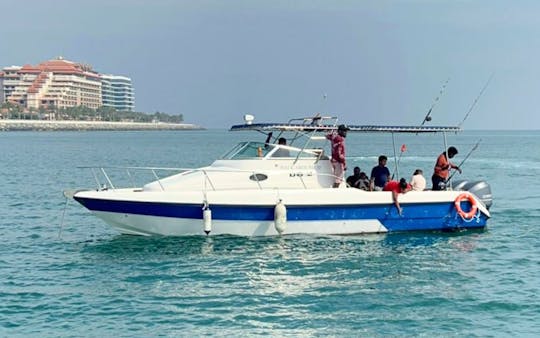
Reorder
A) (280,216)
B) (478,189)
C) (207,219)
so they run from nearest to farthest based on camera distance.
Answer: (207,219)
(280,216)
(478,189)

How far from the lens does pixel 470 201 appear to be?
18125 millimetres

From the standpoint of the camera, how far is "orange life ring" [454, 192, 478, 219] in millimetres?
17984

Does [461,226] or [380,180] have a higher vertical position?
[380,180]

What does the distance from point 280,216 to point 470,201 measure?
5347mm

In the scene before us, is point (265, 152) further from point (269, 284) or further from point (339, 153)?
point (269, 284)

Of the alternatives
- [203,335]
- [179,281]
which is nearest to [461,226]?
[179,281]

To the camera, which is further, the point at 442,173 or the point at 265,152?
the point at 442,173

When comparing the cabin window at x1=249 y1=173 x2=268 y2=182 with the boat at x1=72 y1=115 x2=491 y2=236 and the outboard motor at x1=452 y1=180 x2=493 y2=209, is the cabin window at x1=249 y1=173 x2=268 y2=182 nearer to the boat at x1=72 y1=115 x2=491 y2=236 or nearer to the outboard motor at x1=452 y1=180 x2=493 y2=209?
→ the boat at x1=72 y1=115 x2=491 y2=236

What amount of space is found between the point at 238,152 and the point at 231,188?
51.4 inches

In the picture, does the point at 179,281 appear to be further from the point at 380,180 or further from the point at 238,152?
the point at 380,180

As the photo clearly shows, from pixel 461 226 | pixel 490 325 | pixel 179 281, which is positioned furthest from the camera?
pixel 461 226

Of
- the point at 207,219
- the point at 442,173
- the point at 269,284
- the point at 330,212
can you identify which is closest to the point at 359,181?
the point at 330,212

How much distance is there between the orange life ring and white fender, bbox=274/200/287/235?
478 centimetres

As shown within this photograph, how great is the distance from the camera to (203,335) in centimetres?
1048
